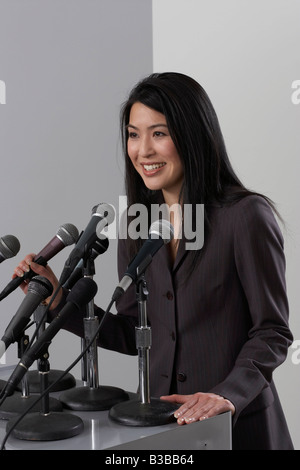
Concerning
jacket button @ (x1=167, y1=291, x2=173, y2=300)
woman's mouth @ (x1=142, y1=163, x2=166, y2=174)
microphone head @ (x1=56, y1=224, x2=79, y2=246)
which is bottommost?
jacket button @ (x1=167, y1=291, x2=173, y2=300)

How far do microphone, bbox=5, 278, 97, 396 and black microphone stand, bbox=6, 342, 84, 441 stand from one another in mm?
28

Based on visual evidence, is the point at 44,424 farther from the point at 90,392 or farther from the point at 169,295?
the point at 169,295

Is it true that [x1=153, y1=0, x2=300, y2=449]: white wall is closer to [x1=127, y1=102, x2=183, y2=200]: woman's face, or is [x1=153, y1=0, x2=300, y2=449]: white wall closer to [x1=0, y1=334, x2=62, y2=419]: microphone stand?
[x1=127, y1=102, x2=183, y2=200]: woman's face

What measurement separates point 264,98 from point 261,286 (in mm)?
1560

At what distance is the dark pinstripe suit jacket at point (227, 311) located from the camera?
1.69 meters

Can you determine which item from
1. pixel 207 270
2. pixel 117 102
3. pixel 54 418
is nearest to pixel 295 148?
pixel 117 102

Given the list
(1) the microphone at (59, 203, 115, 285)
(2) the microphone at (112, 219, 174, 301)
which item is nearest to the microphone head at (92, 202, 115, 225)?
(1) the microphone at (59, 203, 115, 285)

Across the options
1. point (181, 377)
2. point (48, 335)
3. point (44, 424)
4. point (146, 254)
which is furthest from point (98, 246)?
point (181, 377)

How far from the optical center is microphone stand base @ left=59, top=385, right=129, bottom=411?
141 centimetres

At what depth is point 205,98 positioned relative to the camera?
1882 mm

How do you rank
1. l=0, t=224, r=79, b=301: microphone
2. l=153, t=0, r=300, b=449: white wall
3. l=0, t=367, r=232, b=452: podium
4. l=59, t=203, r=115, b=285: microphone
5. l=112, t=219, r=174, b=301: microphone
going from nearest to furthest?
l=0, t=367, r=232, b=452: podium
l=112, t=219, r=174, b=301: microphone
l=59, t=203, r=115, b=285: microphone
l=0, t=224, r=79, b=301: microphone
l=153, t=0, r=300, b=449: white wall

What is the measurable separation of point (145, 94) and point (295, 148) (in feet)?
4.24

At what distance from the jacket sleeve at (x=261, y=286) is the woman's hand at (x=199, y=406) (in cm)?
18

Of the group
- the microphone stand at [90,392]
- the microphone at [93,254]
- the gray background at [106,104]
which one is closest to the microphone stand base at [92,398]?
the microphone stand at [90,392]
